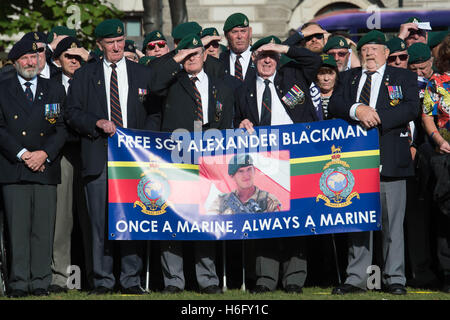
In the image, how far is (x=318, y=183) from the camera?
9.43m

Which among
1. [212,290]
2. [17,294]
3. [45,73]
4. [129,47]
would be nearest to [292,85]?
[212,290]

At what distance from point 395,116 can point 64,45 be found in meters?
3.74

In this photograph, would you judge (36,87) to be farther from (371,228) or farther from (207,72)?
(371,228)

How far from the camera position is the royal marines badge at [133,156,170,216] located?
9.55 meters

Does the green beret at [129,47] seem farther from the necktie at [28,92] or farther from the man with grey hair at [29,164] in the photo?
the necktie at [28,92]

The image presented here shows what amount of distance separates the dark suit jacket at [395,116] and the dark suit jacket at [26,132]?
2795 mm

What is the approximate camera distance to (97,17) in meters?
16.9

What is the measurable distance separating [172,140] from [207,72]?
43.6 inches

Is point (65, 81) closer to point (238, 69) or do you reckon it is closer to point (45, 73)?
point (45, 73)

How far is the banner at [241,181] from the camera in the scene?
9.37m

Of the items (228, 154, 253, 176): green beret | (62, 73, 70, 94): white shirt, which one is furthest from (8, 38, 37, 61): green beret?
(228, 154, 253, 176): green beret

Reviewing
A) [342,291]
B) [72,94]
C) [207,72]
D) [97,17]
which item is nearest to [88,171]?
[72,94]
